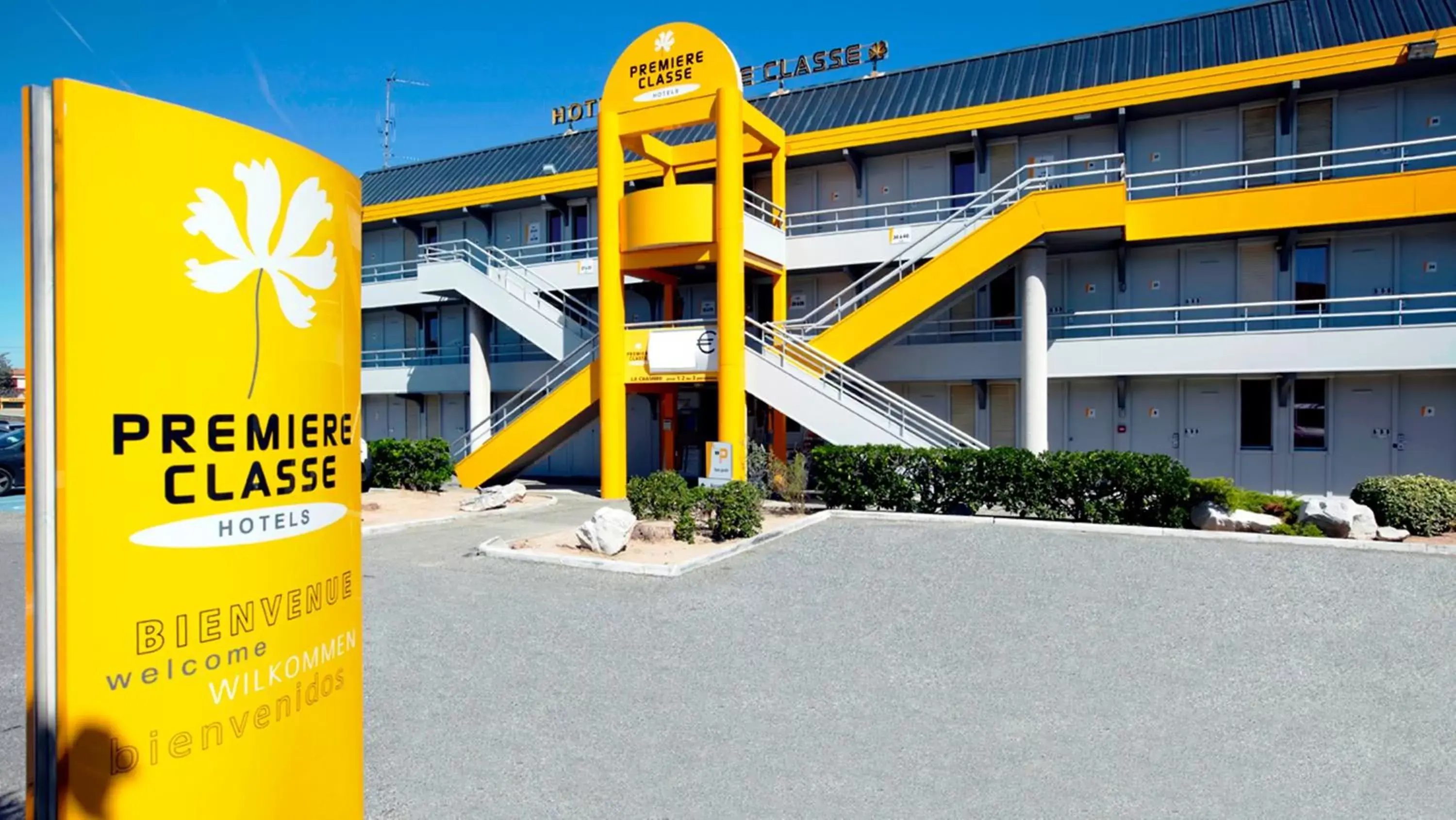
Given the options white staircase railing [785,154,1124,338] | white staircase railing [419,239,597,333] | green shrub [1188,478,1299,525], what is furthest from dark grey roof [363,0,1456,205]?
green shrub [1188,478,1299,525]

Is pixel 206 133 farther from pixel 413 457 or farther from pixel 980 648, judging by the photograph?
pixel 413 457

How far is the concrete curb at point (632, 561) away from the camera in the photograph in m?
12.1

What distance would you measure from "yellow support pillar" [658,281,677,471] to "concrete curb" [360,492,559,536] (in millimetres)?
5217

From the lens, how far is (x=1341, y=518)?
44.0ft

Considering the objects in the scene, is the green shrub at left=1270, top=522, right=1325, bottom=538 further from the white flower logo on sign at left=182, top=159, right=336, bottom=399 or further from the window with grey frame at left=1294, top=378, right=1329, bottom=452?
the white flower logo on sign at left=182, top=159, right=336, bottom=399

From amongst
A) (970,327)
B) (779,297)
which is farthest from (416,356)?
(970,327)

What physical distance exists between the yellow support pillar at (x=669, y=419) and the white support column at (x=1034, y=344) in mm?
10047

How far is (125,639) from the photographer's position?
10.0 ft

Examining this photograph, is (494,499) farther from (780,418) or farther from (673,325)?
(780,418)

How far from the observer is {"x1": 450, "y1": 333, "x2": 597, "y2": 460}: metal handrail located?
23.7 meters

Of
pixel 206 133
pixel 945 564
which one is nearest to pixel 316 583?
pixel 206 133

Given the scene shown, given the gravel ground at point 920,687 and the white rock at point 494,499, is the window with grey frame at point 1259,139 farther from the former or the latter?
the white rock at point 494,499

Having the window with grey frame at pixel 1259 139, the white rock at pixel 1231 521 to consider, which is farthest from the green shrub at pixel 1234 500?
the window with grey frame at pixel 1259 139

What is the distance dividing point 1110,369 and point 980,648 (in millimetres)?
13825
